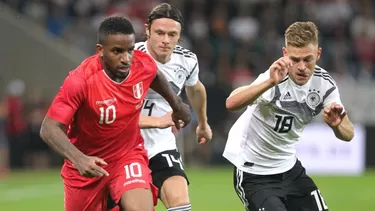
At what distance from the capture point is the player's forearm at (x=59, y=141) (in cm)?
630

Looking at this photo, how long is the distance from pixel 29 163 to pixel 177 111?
13.3 metres

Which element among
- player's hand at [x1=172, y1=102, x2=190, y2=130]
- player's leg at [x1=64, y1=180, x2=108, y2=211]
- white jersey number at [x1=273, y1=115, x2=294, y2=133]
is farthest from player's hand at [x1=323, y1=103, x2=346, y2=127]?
player's leg at [x1=64, y1=180, x2=108, y2=211]

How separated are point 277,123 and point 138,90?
48.0 inches

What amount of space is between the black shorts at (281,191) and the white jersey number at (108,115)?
1333mm

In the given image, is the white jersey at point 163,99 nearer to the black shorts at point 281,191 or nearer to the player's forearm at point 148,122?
the player's forearm at point 148,122

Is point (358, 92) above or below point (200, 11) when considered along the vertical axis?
below

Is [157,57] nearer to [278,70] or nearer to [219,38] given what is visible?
[278,70]

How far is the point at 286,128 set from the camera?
7.29 m

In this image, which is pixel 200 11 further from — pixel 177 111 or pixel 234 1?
pixel 177 111

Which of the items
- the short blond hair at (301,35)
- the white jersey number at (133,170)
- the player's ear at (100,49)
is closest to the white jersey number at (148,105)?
the white jersey number at (133,170)

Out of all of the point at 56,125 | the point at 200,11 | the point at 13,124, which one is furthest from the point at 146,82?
the point at 200,11

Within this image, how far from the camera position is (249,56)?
20.7 metres

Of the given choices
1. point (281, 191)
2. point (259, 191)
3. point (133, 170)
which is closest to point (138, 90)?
point (133, 170)

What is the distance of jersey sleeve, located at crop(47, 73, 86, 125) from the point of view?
6418mm
